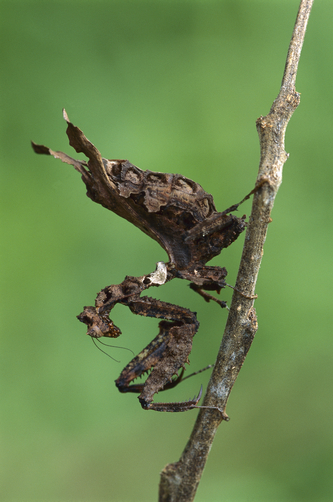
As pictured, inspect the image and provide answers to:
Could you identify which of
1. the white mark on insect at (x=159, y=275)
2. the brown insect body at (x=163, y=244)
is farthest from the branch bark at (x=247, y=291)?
the white mark on insect at (x=159, y=275)

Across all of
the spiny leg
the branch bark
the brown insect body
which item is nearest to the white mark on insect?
the brown insect body

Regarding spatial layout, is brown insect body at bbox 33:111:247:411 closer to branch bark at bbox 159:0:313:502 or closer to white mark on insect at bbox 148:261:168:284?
white mark on insect at bbox 148:261:168:284

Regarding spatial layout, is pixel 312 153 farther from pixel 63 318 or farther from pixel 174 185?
pixel 63 318

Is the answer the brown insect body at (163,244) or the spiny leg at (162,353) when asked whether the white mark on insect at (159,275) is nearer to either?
the brown insect body at (163,244)

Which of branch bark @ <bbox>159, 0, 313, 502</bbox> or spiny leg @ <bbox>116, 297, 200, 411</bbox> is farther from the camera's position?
spiny leg @ <bbox>116, 297, 200, 411</bbox>

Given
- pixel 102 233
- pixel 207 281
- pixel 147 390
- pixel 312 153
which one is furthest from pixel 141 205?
pixel 312 153
